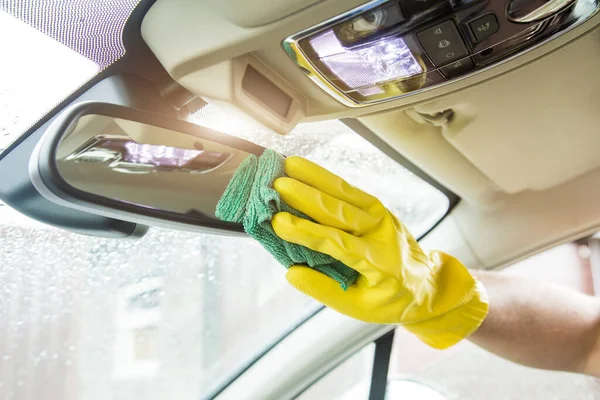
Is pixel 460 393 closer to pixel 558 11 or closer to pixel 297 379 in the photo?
pixel 297 379

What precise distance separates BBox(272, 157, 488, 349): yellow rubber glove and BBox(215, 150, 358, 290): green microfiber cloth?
0.01m

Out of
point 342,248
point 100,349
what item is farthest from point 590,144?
point 100,349

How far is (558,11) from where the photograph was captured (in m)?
0.51

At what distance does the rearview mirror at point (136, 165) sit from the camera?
0.51 m

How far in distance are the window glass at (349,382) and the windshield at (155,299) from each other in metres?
0.31

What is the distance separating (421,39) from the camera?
0.54 m

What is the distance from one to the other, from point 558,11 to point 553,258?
1563mm

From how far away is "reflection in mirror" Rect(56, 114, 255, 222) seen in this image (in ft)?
1.95

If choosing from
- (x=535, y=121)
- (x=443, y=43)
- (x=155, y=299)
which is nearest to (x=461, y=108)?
(x=535, y=121)

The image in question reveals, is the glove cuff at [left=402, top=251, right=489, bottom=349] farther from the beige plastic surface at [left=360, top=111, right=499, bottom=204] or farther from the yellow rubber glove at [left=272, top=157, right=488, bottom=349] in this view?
the beige plastic surface at [left=360, top=111, right=499, bottom=204]

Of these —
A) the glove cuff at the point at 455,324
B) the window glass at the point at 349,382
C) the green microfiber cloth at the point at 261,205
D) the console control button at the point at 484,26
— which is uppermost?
the console control button at the point at 484,26

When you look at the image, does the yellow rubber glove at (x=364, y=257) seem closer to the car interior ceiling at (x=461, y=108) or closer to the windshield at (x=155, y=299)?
the car interior ceiling at (x=461, y=108)

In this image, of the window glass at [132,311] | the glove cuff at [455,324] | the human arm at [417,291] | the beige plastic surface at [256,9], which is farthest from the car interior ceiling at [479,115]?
the window glass at [132,311]

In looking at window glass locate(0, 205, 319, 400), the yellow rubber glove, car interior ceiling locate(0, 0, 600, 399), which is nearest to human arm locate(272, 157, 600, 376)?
the yellow rubber glove
